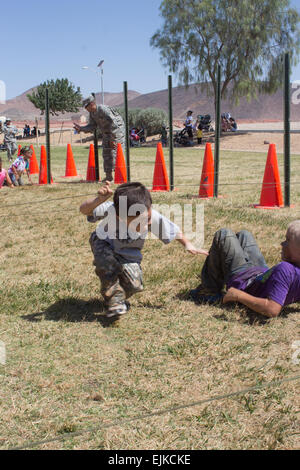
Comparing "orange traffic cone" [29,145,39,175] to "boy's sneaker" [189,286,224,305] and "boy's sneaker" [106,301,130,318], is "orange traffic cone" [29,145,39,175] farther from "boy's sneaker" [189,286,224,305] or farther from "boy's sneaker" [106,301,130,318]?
"boy's sneaker" [106,301,130,318]

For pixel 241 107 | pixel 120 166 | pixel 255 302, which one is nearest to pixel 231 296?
pixel 255 302

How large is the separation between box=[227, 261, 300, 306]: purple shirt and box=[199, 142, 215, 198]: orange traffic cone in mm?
4504

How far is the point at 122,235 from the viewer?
11.7 feet

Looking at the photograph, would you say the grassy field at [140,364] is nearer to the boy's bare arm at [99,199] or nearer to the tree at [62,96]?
the boy's bare arm at [99,199]

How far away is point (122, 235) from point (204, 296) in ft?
2.91

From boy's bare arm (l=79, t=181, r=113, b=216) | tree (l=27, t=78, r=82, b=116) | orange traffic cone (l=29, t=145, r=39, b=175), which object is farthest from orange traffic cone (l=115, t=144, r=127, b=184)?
tree (l=27, t=78, r=82, b=116)

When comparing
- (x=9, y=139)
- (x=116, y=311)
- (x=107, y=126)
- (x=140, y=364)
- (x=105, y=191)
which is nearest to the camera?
(x=140, y=364)

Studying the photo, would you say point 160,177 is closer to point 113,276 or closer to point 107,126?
point 107,126

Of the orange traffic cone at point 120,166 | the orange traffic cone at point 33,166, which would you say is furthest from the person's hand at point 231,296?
the orange traffic cone at point 33,166

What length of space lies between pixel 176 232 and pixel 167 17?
3335 cm

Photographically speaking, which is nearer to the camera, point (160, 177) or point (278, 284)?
point (278, 284)

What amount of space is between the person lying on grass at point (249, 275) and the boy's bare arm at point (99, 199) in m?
0.96

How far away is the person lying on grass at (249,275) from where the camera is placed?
11.1 ft

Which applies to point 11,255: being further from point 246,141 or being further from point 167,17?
point 167,17
